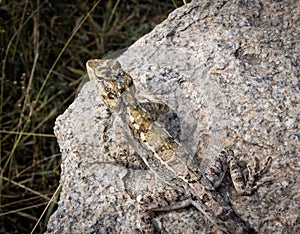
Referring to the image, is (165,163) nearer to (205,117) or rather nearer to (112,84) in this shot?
(205,117)

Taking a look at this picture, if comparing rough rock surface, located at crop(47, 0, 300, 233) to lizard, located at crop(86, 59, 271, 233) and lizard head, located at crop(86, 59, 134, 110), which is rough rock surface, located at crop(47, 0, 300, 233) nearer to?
lizard, located at crop(86, 59, 271, 233)

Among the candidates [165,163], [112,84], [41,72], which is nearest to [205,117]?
[165,163]

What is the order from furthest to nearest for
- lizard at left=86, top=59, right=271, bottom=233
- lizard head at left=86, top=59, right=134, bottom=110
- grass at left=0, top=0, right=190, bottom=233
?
grass at left=0, top=0, right=190, bottom=233
lizard head at left=86, top=59, right=134, bottom=110
lizard at left=86, top=59, right=271, bottom=233

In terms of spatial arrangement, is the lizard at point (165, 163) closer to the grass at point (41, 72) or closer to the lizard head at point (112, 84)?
the lizard head at point (112, 84)

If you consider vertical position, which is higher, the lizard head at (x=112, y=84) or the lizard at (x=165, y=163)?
the lizard head at (x=112, y=84)

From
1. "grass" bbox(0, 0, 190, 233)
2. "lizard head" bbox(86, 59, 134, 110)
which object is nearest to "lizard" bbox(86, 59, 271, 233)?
"lizard head" bbox(86, 59, 134, 110)

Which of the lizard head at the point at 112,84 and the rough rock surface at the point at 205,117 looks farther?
the lizard head at the point at 112,84

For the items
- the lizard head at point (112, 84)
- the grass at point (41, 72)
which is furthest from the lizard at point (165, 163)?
the grass at point (41, 72)
